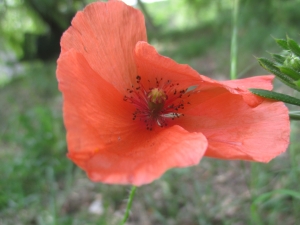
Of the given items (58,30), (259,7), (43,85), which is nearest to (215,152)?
(43,85)

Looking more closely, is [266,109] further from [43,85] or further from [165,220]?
[43,85]

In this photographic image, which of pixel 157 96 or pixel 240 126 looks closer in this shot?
pixel 240 126

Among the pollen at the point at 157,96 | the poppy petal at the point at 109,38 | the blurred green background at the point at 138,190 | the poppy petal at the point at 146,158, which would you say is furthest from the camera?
the blurred green background at the point at 138,190

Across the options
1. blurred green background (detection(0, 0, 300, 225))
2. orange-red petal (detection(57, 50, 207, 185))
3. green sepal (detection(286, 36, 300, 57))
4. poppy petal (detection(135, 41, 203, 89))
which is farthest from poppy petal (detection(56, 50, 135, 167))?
green sepal (detection(286, 36, 300, 57))

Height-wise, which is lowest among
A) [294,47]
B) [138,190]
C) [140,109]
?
[138,190]

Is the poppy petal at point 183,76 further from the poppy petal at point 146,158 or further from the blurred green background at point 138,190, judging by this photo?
the blurred green background at point 138,190

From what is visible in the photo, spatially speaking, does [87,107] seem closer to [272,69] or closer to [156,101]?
[156,101]

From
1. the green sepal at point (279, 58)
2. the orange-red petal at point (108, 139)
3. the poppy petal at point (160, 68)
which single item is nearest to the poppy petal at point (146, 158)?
the orange-red petal at point (108, 139)

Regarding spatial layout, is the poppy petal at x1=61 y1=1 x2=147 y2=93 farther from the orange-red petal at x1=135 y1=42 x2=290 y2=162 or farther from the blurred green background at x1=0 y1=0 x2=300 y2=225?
the blurred green background at x1=0 y1=0 x2=300 y2=225

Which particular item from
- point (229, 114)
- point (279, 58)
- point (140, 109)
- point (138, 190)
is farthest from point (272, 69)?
point (138, 190)
